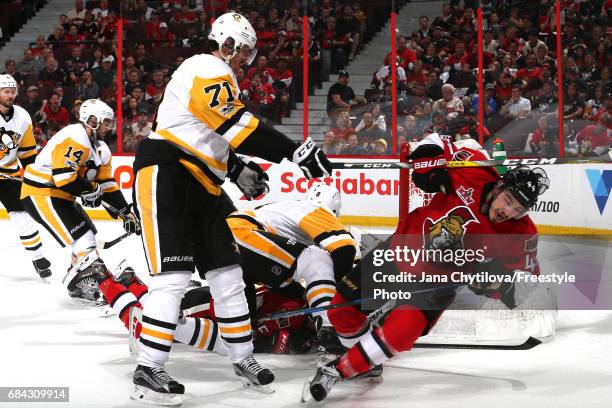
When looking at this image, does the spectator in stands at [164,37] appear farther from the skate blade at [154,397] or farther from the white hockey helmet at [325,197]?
the skate blade at [154,397]

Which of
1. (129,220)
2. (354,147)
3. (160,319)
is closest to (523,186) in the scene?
(160,319)

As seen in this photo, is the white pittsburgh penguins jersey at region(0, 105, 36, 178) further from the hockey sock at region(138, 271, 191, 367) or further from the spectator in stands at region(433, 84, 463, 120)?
the spectator in stands at region(433, 84, 463, 120)

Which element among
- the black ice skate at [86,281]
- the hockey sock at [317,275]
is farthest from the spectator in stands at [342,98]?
the hockey sock at [317,275]

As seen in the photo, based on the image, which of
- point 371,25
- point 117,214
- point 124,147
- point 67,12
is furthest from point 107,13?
point 117,214

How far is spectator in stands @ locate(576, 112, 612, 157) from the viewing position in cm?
746

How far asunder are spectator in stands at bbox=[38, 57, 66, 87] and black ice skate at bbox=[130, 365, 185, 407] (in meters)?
6.24

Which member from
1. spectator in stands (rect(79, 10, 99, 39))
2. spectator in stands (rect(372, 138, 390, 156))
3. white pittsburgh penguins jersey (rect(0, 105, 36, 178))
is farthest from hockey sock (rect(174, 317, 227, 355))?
spectator in stands (rect(79, 10, 99, 39))

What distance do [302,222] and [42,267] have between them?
94.8 inches

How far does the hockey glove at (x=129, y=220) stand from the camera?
535 cm

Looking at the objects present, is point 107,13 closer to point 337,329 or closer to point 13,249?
point 13,249

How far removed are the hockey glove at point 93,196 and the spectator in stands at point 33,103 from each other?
12.2ft

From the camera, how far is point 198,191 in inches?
135

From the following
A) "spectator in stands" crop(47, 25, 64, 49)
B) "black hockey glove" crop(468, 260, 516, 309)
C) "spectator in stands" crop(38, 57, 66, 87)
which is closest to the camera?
"black hockey glove" crop(468, 260, 516, 309)

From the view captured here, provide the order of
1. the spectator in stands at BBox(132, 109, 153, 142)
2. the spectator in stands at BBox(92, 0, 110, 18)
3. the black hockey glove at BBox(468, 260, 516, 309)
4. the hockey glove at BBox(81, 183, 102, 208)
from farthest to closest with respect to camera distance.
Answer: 1. the spectator in stands at BBox(92, 0, 110, 18)
2. the spectator in stands at BBox(132, 109, 153, 142)
3. the hockey glove at BBox(81, 183, 102, 208)
4. the black hockey glove at BBox(468, 260, 516, 309)
